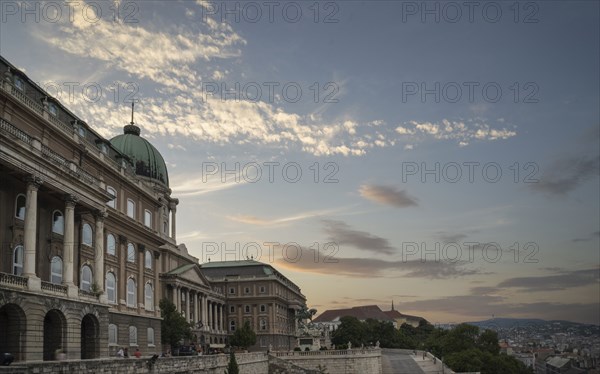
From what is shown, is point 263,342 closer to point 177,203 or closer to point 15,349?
point 177,203

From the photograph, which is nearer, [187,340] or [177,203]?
[187,340]

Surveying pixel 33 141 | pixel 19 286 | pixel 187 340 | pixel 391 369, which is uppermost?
pixel 33 141

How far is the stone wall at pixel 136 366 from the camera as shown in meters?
29.1

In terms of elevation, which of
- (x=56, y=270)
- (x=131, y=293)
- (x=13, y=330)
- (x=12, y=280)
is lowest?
(x=13, y=330)

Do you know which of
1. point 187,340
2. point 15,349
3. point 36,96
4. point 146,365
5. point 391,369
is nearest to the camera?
point 15,349

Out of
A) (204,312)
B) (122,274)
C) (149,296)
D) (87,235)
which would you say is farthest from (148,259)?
(204,312)

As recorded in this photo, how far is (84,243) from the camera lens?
164ft

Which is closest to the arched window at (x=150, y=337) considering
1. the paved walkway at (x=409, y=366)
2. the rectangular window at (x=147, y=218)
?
the rectangular window at (x=147, y=218)

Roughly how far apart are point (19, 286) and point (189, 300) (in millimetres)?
61505

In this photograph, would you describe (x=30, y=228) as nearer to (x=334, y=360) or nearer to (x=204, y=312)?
(x=334, y=360)

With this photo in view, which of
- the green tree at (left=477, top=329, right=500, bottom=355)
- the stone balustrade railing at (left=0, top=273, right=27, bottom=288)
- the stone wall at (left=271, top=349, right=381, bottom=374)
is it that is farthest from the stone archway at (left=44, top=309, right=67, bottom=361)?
the green tree at (left=477, top=329, right=500, bottom=355)

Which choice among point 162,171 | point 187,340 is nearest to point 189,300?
point 187,340

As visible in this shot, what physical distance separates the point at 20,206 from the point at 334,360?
50.1m

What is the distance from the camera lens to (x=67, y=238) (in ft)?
143
